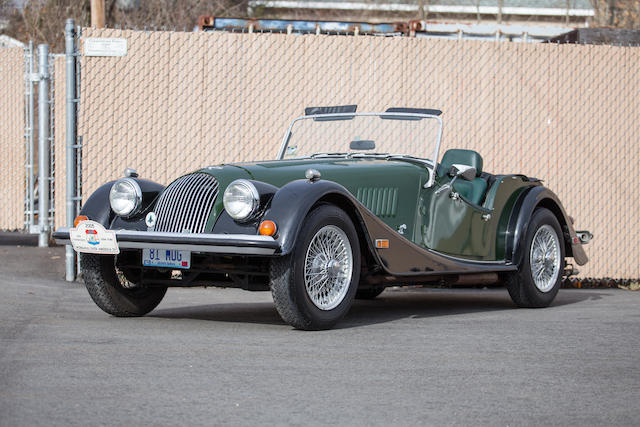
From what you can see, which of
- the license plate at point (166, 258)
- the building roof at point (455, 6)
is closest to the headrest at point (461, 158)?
the license plate at point (166, 258)

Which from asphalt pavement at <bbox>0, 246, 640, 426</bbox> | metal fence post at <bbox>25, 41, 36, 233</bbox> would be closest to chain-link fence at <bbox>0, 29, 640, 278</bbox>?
metal fence post at <bbox>25, 41, 36, 233</bbox>

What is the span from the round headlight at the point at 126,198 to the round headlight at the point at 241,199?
0.88 meters

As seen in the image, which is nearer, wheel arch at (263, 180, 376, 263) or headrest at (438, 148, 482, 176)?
wheel arch at (263, 180, 376, 263)

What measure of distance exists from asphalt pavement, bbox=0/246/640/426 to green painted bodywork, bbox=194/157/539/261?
2.02 feet

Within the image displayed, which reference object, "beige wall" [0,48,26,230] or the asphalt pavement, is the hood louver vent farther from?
"beige wall" [0,48,26,230]

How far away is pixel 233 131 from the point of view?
11.0 metres

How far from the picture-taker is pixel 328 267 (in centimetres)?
698

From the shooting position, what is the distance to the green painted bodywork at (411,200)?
7.57m

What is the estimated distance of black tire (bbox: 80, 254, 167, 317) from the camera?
7562mm

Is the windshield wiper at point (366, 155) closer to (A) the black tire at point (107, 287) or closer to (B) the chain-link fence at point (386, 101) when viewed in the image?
(A) the black tire at point (107, 287)

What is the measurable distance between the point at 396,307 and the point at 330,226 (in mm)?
2260

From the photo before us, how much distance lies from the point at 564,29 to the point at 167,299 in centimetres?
1577

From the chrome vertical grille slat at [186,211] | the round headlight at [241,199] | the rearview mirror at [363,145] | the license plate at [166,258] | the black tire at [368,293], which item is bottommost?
the black tire at [368,293]

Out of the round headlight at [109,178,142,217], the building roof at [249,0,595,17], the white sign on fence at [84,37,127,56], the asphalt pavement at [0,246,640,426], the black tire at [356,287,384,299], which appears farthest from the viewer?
the building roof at [249,0,595,17]
